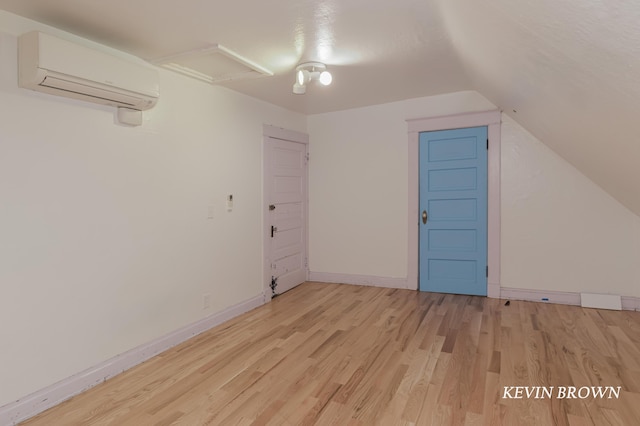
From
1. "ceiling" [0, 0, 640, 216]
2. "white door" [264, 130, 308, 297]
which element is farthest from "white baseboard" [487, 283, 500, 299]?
"white door" [264, 130, 308, 297]

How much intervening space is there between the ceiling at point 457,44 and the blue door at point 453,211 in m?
0.82

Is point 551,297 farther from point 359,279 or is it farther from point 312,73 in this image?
point 312,73

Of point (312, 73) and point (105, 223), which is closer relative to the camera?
point (105, 223)

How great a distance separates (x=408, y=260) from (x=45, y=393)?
3.82 m

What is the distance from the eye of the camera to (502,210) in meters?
4.21

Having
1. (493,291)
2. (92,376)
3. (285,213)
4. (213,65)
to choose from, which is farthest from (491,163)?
(92,376)

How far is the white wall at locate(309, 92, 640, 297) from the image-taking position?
12.6ft

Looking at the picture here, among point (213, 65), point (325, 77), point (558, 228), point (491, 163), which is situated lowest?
point (558, 228)

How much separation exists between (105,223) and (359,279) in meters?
3.31

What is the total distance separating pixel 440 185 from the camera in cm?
453

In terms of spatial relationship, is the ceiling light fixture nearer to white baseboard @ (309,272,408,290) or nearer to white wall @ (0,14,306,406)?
white wall @ (0,14,306,406)

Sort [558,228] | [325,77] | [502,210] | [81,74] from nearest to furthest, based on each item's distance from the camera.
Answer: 1. [81,74]
2. [325,77]
3. [558,228]
4. [502,210]

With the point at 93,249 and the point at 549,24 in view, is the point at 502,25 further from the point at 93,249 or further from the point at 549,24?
the point at 93,249

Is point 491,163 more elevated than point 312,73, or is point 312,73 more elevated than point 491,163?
point 312,73
